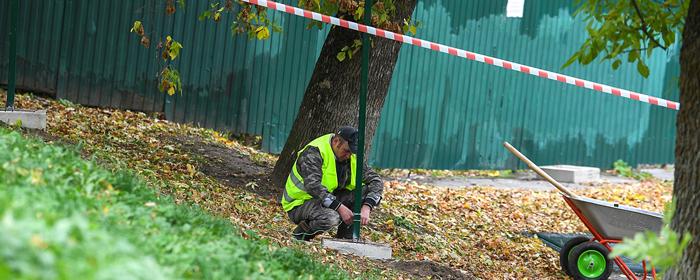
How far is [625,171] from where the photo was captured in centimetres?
1725

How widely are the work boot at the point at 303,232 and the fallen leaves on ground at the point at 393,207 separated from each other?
11 cm

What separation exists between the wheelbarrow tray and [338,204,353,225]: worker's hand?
75.9 inches

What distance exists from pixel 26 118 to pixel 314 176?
2933 mm

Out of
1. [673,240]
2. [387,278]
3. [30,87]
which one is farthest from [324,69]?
[673,240]

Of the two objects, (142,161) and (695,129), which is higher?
(695,129)

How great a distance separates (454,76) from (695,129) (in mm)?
9008

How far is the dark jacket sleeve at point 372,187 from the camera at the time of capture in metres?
8.14

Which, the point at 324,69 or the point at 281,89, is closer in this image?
the point at 324,69

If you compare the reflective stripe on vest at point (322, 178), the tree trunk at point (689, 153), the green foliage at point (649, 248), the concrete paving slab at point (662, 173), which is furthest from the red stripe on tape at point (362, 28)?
the concrete paving slab at point (662, 173)

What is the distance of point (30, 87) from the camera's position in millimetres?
11719

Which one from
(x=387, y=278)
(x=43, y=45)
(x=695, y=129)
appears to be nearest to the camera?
(x=695, y=129)

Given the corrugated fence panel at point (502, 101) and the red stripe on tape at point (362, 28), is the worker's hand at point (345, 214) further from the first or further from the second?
the corrugated fence panel at point (502, 101)

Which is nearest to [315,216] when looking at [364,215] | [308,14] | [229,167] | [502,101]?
[364,215]

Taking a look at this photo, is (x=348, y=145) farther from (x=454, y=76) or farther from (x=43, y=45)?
(x=454, y=76)
